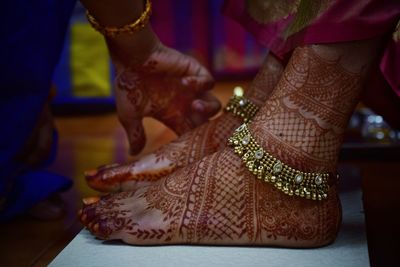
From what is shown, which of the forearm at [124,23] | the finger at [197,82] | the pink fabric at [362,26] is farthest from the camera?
the finger at [197,82]

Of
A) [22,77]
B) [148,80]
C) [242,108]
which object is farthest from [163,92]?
[22,77]

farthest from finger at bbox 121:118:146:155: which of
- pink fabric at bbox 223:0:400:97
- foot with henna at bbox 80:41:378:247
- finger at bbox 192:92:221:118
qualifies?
pink fabric at bbox 223:0:400:97

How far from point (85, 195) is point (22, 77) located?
0.29 meters

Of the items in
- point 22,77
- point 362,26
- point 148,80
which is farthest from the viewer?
point 148,80

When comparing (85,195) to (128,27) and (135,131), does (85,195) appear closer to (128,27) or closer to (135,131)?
(135,131)

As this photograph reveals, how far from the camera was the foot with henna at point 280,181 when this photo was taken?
0.88m

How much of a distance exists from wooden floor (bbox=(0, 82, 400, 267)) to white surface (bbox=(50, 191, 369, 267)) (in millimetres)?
50

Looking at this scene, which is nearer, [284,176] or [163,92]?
[284,176]

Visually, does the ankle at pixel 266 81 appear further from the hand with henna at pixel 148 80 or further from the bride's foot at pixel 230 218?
the bride's foot at pixel 230 218

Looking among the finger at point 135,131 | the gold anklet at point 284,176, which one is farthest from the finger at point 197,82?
the gold anklet at point 284,176

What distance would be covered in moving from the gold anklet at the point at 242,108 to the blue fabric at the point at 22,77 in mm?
325

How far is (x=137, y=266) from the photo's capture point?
85 cm

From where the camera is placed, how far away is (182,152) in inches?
45.1

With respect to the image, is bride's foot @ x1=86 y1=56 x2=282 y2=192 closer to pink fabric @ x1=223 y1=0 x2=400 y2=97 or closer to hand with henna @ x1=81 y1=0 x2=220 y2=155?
hand with henna @ x1=81 y1=0 x2=220 y2=155
